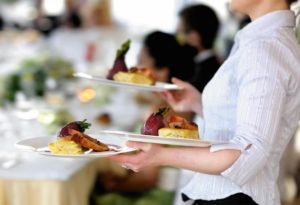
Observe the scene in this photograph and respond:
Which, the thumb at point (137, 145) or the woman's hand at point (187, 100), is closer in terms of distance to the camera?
the thumb at point (137, 145)

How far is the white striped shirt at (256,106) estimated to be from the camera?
114 centimetres

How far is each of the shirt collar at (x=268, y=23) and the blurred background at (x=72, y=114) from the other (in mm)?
320

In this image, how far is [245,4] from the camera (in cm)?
127

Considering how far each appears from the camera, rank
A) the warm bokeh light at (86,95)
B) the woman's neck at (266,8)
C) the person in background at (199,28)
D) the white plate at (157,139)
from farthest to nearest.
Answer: the warm bokeh light at (86,95)
the person in background at (199,28)
the woman's neck at (266,8)
the white plate at (157,139)

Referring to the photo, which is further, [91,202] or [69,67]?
[69,67]

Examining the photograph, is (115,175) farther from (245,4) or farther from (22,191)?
(245,4)

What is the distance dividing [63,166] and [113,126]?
95 centimetres

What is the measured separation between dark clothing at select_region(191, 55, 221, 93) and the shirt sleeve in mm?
1545

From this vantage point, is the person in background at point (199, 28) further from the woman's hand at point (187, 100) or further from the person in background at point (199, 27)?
the woman's hand at point (187, 100)

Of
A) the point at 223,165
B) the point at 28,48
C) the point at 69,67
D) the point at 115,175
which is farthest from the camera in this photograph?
the point at 28,48

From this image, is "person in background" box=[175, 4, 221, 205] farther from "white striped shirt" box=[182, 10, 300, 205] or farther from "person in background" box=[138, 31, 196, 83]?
"white striped shirt" box=[182, 10, 300, 205]

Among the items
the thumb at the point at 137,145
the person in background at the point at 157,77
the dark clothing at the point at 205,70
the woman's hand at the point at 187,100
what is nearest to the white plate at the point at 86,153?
the thumb at the point at 137,145

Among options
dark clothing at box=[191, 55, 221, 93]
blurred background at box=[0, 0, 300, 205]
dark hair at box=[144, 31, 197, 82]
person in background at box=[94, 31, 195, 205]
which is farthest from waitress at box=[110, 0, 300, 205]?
dark hair at box=[144, 31, 197, 82]

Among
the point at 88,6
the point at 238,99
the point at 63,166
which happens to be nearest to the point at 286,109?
the point at 238,99
